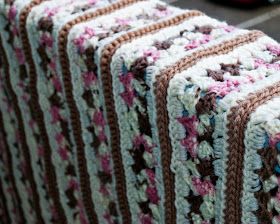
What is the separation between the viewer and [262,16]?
86 centimetres

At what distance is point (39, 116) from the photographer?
1015mm

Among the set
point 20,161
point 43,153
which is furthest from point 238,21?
point 20,161

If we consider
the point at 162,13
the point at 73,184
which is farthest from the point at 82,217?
the point at 162,13

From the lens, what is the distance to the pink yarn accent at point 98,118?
83cm

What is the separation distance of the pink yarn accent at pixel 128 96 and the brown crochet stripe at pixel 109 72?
27 millimetres

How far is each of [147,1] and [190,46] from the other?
6.6 inches

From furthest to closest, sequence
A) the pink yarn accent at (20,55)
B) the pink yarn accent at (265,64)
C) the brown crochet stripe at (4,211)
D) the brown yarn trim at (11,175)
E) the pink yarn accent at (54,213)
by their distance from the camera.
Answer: the brown crochet stripe at (4,211), the brown yarn trim at (11,175), the pink yarn accent at (54,213), the pink yarn accent at (20,55), the pink yarn accent at (265,64)

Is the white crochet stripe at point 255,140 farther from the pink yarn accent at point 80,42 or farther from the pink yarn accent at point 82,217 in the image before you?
the pink yarn accent at point 82,217

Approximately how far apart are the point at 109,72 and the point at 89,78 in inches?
2.5

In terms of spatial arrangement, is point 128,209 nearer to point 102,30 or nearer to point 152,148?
point 152,148

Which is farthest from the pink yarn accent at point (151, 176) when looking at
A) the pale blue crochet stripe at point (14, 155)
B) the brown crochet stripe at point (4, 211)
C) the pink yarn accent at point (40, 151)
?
the brown crochet stripe at point (4, 211)

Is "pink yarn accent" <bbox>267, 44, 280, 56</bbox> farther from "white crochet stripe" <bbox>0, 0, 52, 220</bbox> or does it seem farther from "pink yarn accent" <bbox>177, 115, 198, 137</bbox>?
"white crochet stripe" <bbox>0, 0, 52, 220</bbox>

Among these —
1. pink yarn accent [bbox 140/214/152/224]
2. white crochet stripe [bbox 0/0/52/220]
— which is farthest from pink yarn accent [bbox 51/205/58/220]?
pink yarn accent [bbox 140/214/152/224]

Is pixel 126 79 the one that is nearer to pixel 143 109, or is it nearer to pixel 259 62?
pixel 143 109
